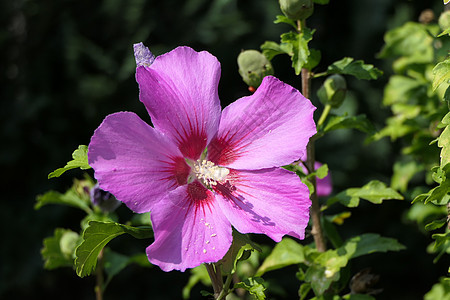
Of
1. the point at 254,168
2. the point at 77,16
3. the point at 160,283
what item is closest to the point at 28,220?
the point at 160,283

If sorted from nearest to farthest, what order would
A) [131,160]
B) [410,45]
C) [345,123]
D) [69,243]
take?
[131,160], [345,123], [69,243], [410,45]

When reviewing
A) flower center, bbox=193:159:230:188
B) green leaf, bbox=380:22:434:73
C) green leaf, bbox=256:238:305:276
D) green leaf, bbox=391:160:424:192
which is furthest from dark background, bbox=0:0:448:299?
flower center, bbox=193:159:230:188

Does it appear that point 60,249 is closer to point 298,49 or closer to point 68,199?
point 68,199

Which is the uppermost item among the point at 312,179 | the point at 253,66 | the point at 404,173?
the point at 253,66

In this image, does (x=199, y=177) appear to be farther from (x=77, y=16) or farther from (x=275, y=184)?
(x=77, y=16)

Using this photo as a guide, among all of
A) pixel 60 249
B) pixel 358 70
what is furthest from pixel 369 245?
pixel 60 249

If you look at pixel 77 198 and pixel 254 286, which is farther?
pixel 77 198
